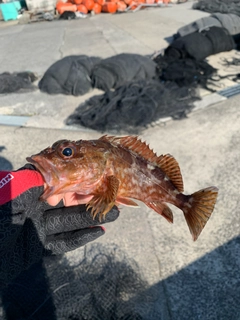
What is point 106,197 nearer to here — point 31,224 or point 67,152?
point 67,152

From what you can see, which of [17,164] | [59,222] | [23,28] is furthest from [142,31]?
[59,222]

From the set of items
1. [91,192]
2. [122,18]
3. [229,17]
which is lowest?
[122,18]

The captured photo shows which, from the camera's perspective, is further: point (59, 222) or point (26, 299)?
point (26, 299)

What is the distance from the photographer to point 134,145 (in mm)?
2488

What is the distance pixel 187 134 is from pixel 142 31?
8.27 m

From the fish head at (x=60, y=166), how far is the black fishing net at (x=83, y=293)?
1229mm

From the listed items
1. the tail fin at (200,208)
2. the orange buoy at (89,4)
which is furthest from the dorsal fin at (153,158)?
the orange buoy at (89,4)

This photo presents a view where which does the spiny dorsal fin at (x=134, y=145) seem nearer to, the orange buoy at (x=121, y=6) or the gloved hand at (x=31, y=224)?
the gloved hand at (x=31, y=224)

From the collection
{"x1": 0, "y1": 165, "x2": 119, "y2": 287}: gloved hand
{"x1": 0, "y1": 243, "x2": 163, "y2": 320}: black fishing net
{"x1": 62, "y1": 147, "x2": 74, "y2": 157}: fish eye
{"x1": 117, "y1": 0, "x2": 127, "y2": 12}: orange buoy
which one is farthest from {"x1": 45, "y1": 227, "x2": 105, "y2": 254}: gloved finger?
{"x1": 117, "y1": 0, "x2": 127, "y2": 12}: orange buoy

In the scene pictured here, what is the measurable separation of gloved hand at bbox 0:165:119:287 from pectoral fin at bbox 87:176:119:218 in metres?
0.33

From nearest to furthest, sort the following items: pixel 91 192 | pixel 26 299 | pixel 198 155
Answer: pixel 91 192
pixel 26 299
pixel 198 155

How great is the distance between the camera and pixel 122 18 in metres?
15.9

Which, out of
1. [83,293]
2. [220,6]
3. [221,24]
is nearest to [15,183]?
[83,293]

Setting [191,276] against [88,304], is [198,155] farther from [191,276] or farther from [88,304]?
[88,304]
